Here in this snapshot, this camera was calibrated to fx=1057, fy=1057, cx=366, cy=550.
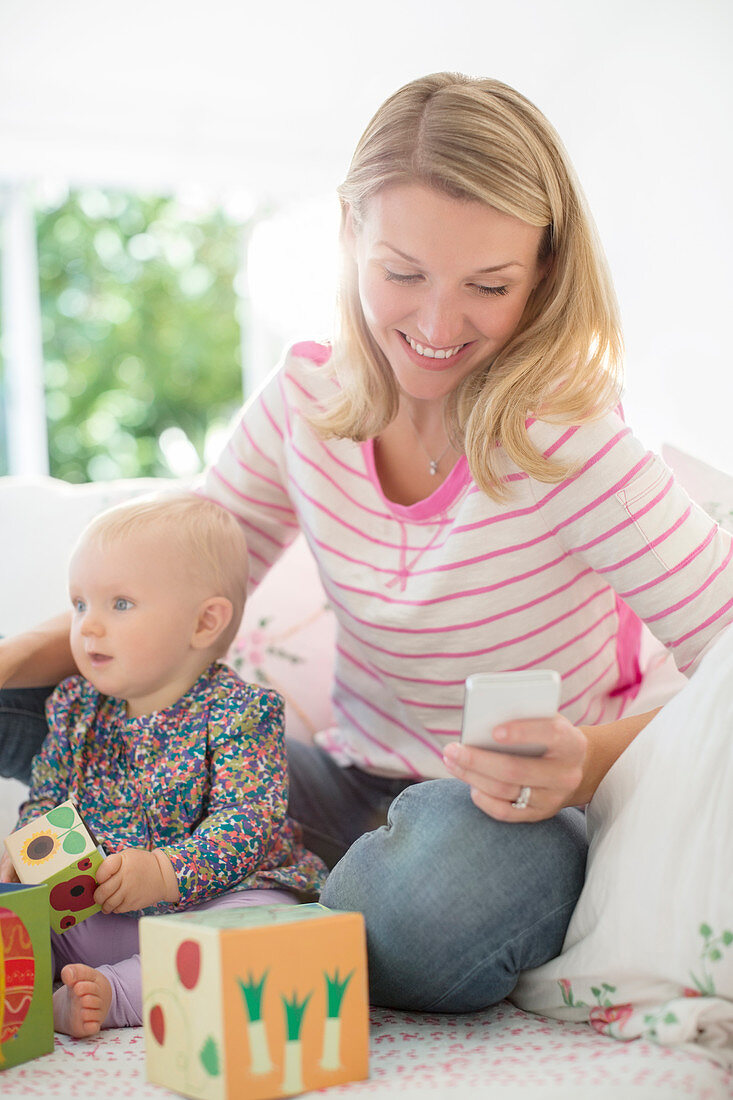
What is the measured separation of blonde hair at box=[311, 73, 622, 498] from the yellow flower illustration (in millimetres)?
533

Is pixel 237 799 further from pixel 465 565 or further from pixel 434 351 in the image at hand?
pixel 434 351

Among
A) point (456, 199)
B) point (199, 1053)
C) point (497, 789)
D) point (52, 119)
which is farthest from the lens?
point (52, 119)

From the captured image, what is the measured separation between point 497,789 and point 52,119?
2.88 metres

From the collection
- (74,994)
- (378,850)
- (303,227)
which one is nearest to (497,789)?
(378,850)

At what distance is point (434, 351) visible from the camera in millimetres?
1086

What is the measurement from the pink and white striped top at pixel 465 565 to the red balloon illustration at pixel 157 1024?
1.66ft

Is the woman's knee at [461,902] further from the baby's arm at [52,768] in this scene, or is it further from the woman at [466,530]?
the baby's arm at [52,768]

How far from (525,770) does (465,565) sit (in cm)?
35

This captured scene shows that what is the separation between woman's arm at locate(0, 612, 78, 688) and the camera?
3.71ft

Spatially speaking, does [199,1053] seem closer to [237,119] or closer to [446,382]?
[446,382]

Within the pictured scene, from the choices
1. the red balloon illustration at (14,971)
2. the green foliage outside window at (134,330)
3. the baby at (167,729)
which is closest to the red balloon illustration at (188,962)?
the red balloon illustration at (14,971)

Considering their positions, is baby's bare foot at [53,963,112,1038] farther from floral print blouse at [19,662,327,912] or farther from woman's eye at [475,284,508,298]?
woman's eye at [475,284,508,298]

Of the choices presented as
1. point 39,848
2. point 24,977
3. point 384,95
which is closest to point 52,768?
point 39,848

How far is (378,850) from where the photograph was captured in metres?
0.89
